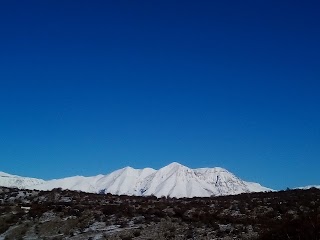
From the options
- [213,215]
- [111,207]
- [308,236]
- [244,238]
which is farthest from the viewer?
[111,207]

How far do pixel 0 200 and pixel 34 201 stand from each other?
3.65 metres

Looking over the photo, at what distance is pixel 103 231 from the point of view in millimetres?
36031

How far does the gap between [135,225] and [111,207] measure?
658cm

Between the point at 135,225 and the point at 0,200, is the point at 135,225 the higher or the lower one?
the lower one

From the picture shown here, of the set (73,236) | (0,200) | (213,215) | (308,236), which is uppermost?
(0,200)

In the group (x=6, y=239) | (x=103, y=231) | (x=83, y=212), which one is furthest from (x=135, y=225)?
(x=6, y=239)

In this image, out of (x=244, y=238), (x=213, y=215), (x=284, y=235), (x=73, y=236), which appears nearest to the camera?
(x=284, y=235)

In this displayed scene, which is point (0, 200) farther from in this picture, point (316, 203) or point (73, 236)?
point (316, 203)

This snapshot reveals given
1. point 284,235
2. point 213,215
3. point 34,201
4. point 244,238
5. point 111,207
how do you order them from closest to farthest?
point 284,235, point 244,238, point 213,215, point 111,207, point 34,201

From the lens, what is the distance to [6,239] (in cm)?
3572

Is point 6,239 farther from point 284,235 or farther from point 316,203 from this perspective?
point 316,203

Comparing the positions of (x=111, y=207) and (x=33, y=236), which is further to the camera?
(x=111, y=207)

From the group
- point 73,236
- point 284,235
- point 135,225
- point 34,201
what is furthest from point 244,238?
point 34,201

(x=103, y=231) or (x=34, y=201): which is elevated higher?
(x=34, y=201)
